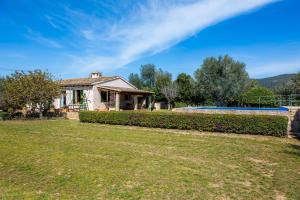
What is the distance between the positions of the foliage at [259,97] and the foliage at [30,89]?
25872 mm

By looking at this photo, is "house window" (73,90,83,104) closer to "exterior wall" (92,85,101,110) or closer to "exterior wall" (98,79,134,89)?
"exterior wall" (92,85,101,110)

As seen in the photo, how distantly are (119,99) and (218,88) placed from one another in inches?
611

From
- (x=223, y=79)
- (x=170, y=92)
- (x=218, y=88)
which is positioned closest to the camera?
(x=218, y=88)

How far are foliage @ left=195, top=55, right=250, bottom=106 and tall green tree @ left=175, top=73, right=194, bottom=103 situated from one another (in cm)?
378

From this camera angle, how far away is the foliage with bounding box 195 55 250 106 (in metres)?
36.2

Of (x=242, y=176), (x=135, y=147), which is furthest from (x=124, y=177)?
(x=135, y=147)

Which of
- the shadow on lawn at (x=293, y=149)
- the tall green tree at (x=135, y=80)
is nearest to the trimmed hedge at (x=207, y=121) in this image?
the shadow on lawn at (x=293, y=149)

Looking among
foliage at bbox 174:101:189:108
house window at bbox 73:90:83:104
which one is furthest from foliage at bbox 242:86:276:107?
house window at bbox 73:90:83:104

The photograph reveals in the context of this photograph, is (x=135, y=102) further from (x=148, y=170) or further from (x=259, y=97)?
(x=148, y=170)

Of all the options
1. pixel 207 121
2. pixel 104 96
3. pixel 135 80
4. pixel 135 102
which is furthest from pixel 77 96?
pixel 135 80

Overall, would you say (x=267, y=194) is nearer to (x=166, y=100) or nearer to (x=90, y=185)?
(x=90, y=185)

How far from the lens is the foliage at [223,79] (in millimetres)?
36156

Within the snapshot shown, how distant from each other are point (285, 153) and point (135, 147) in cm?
596

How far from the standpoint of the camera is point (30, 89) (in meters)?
22.1
